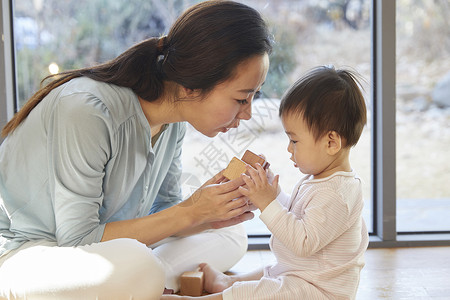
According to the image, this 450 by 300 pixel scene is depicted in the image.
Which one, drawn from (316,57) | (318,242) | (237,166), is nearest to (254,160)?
(237,166)

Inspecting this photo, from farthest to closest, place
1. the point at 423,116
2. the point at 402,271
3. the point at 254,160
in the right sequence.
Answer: the point at 423,116
the point at 402,271
the point at 254,160

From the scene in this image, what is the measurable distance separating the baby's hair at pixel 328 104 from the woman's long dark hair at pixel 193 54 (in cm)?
17

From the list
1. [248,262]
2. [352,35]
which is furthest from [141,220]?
[352,35]

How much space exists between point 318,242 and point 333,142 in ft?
0.91

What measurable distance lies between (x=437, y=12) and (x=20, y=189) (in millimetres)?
1822

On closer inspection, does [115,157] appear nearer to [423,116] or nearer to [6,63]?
[6,63]

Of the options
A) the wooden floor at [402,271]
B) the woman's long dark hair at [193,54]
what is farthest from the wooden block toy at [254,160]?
the wooden floor at [402,271]

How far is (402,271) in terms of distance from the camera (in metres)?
1.97

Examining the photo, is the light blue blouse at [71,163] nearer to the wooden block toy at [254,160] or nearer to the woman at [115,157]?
the woman at [115,157]

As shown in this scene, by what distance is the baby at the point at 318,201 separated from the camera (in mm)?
1458

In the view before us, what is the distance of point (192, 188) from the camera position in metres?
1.83

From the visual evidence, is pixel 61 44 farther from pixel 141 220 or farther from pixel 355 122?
pixel 355 122

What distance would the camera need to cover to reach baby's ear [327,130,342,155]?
1489 millimetres

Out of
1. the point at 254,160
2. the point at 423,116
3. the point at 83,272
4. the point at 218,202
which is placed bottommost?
the point at 83,272
